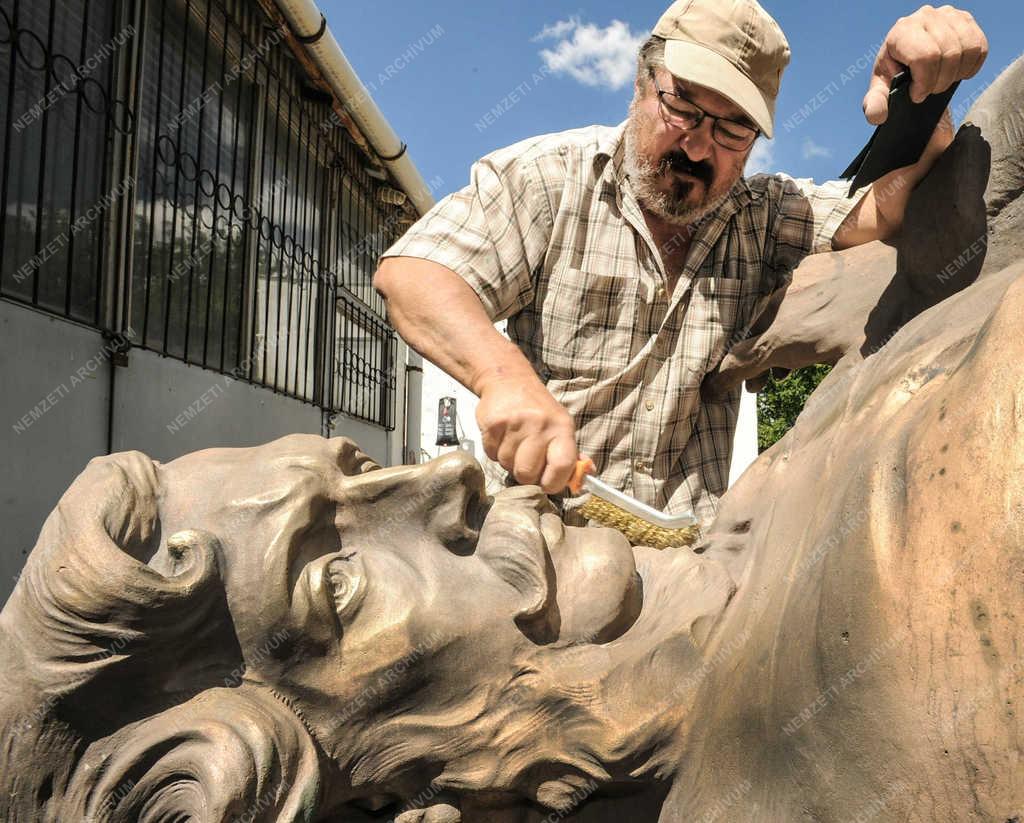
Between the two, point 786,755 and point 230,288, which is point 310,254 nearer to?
point 230,288

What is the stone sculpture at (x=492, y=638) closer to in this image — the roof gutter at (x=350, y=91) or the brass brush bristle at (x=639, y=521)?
the brass brush bristle at (x=639, y=521)

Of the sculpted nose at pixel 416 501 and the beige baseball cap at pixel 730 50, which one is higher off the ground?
the beige baseball cap at pixel 730 50

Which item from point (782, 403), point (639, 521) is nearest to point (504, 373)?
point (639, 521)

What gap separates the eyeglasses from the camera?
1.98 metres

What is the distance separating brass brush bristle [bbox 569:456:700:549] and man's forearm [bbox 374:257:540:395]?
25cm

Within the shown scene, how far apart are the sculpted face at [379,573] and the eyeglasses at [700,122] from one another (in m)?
1.14

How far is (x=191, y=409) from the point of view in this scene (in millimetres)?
4586

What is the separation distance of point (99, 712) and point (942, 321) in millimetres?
1040

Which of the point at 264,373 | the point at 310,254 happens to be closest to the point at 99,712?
the point at 264,373

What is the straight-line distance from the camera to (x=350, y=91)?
19.0 ft

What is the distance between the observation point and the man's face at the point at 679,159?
1.98m

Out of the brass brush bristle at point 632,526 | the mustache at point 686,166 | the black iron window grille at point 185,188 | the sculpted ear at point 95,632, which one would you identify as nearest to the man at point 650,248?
the mustache at point 686,166

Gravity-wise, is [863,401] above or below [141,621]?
above

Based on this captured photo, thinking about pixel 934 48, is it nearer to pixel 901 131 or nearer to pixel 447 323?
pixel 901 131
